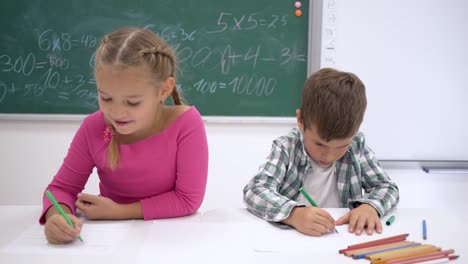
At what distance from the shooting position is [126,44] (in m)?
1.32

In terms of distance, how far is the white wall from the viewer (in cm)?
279

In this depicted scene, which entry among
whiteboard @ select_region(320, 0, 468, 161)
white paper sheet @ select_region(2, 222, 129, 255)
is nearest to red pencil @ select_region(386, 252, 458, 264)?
white paper sheet @ select_region(2, 222, 129, 255)

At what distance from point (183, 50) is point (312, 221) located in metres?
1.69

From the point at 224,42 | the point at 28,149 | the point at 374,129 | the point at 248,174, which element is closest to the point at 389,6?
the point at 374,129

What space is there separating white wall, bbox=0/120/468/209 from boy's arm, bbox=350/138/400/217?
122 centimetres

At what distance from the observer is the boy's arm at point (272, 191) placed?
1.35 meters

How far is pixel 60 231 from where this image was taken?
1173 millimetres

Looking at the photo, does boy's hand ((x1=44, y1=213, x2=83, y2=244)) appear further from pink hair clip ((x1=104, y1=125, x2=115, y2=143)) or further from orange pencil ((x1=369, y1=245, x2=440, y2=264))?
orange pencil ((x1=369, y1=245, x2=440, y2=264))

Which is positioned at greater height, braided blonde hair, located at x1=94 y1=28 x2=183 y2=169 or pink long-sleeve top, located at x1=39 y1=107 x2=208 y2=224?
braided blonde hair, located at x1=94 y1=28 x2=183 y2=169

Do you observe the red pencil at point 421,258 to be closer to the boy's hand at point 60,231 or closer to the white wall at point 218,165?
the boy's hand at point 60,231

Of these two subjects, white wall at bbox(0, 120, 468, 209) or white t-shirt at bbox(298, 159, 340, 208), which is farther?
white wall at bbox(0, 120, 468, 209)

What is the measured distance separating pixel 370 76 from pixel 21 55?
195cm

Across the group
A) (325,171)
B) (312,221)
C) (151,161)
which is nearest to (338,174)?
(325,171)

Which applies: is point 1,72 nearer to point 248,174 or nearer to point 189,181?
point 248,174
